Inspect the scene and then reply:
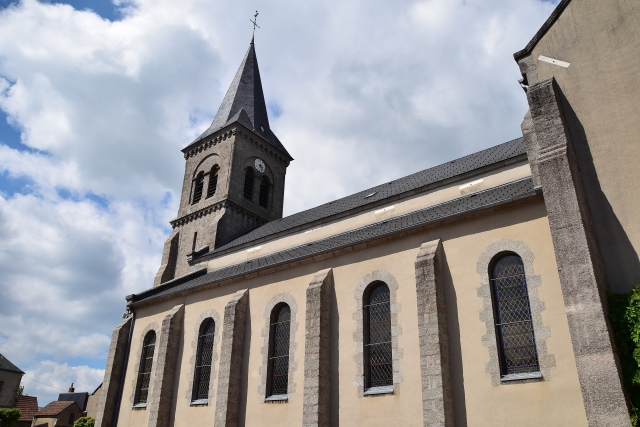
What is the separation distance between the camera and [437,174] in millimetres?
18938

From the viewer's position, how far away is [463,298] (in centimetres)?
1177

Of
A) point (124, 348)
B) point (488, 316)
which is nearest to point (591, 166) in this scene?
point (488, 316)

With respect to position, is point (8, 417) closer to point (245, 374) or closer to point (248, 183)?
point (248, 183)

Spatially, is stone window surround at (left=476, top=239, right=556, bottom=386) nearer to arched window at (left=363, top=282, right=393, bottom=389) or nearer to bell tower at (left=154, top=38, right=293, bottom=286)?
arched window at (left=363, top=282, right=393, bottom=389)

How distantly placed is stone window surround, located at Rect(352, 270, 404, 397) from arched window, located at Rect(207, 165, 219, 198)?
1660 cm

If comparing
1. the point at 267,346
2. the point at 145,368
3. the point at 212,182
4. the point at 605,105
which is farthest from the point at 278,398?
the point at 212,182

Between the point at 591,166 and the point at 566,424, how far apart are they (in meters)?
5.52

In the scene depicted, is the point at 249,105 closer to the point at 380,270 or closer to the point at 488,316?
the point at 380,270

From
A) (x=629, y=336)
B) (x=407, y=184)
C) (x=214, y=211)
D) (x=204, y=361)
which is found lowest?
(x=629, y=336)

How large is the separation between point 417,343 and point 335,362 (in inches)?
105

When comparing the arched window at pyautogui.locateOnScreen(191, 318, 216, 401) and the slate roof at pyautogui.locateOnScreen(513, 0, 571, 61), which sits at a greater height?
the slate roof at pyautogui.locateOnScreen(513, 0, 571, 61)

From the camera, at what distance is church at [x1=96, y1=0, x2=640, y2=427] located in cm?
990

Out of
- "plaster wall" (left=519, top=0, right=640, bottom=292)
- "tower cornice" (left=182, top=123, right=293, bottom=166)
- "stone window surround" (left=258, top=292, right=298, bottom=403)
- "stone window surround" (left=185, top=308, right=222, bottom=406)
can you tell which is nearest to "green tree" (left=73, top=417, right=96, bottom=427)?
"stone window surround" (left=185, top=308, right=222, bottom=406)

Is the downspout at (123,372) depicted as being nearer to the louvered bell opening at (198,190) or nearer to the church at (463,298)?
the church at (463,298)
